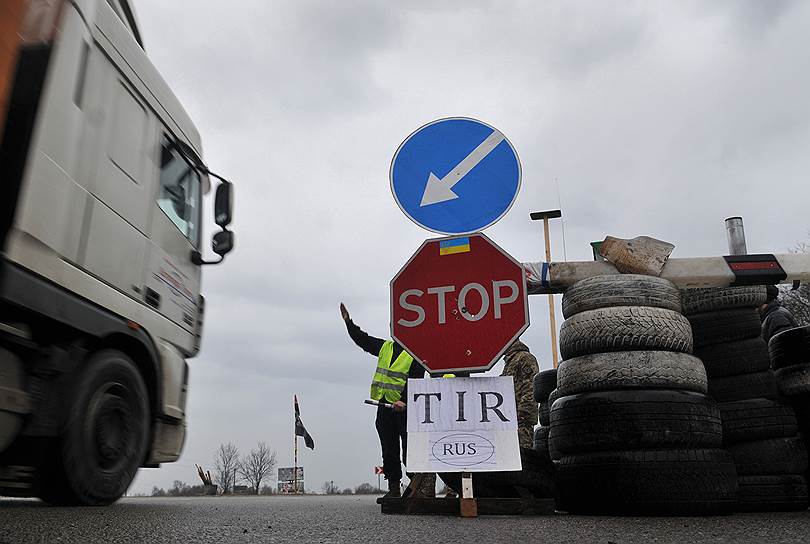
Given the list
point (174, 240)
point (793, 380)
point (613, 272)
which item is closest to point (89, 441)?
point (174, 240)

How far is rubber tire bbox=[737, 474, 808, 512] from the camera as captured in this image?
4395mm

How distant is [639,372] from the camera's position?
413 cm

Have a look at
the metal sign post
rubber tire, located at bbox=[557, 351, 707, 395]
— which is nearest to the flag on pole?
the metal sign post

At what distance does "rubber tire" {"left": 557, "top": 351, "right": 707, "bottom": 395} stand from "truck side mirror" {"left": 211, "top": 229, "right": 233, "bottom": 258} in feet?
10.8

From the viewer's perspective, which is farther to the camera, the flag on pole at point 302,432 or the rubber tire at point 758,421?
the flag on pole at point 302,432

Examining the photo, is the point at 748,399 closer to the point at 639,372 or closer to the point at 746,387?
the point at 746,387

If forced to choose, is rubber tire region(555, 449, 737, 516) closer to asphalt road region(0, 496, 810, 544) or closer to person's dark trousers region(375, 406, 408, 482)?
asphalt road region(0, 496, 810, 544)

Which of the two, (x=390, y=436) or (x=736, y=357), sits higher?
(x=736, y=357)

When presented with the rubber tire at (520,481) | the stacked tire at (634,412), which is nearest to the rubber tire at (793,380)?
the stacked tire at (634,412)

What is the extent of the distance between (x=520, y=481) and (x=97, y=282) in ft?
9.51

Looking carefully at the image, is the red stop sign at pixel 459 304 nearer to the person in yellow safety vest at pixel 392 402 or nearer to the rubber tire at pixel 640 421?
the rubber tire at pixel 640 421

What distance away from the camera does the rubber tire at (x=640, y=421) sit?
3.94 metres

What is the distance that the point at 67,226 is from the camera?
13.8 feet

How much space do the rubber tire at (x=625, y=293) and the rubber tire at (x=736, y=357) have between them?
588 millimetres
